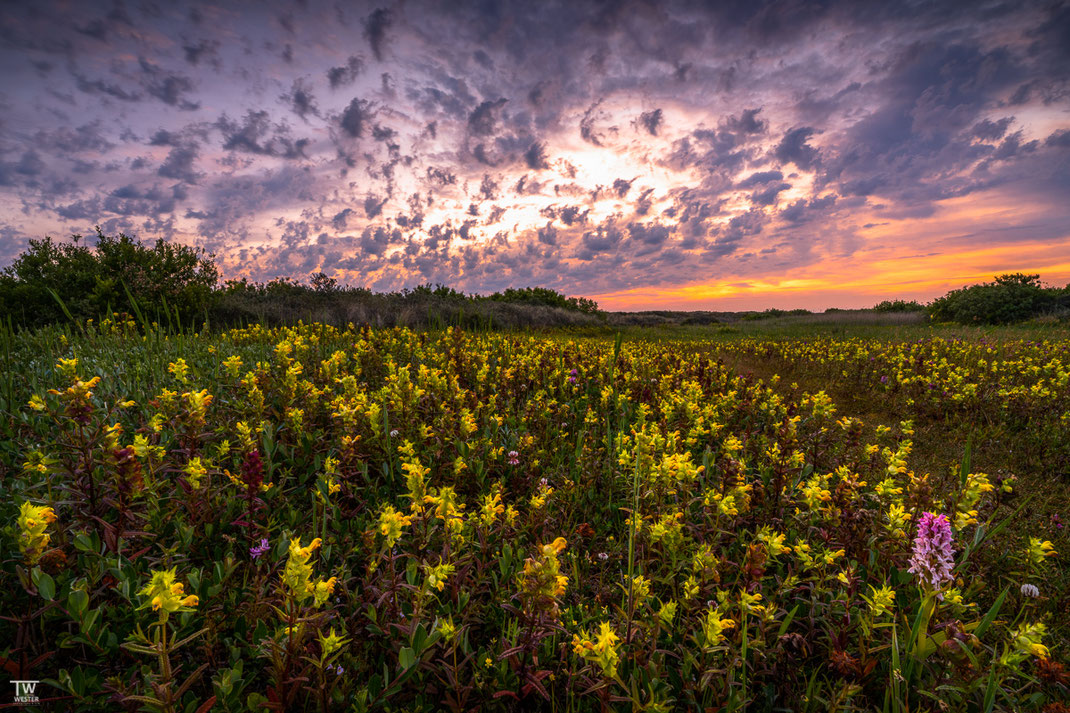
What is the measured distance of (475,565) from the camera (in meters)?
2.51

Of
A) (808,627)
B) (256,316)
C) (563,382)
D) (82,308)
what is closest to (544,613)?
(808,627)

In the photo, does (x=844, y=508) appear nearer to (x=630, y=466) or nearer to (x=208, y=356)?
(x=630, y=466)

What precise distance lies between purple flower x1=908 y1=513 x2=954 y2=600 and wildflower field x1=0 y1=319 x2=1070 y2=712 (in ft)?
0.05

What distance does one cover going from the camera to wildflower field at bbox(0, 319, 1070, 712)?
1.65 metres

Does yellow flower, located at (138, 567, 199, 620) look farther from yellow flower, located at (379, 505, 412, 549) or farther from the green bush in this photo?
the green bush

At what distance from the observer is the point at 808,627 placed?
2199mm

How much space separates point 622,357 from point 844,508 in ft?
17.1

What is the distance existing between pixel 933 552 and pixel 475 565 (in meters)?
2.13

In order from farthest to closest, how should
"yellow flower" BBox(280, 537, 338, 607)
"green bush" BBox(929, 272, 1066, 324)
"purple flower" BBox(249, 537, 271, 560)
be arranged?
1. "green bush" BBox(929, 272, 1066, 324)
2. "purple flower" BBox(249, 537, 271, 560)
3. "yellow flower" BBox(280, 537, 338, 607)

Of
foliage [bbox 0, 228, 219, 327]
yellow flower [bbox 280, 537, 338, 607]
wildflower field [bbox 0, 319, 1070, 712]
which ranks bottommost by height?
wildflower field [bbox 0, 319, 1070, 712]

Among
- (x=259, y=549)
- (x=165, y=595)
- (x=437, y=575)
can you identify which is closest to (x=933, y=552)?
(x=437, y=575)

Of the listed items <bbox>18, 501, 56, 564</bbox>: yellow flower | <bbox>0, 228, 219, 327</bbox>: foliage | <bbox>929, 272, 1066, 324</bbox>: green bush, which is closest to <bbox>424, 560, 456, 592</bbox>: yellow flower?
<bbox>18, 501, 56, 564</bbox>: yellow flower

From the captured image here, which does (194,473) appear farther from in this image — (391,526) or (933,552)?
(933,552)

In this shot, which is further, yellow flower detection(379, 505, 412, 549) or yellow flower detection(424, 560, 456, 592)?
yellow flower detection(379, 505, 412, 549)
